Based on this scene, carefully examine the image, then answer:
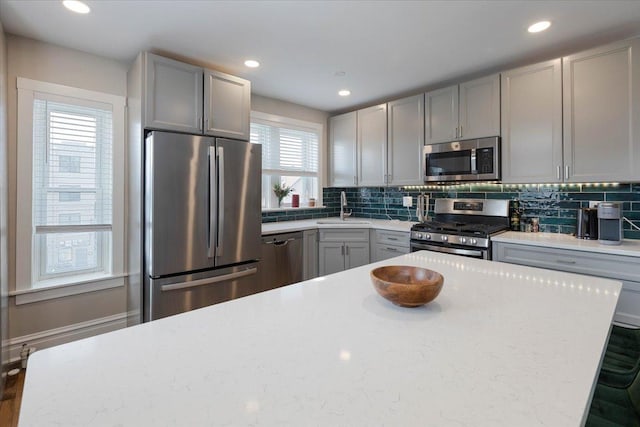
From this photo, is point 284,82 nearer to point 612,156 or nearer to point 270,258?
point 270,258

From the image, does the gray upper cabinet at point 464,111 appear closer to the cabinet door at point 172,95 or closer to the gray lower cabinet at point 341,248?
the gray lower cabinet at point 341,248

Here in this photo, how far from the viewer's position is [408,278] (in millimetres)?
1263

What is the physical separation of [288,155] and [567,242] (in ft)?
9.87

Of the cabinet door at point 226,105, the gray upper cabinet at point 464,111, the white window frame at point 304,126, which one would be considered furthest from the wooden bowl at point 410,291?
the white window frame at point 304,126

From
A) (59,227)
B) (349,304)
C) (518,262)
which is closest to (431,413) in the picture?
(349,304)

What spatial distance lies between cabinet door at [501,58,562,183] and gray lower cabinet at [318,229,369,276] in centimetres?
160

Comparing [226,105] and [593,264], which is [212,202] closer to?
[226,105]

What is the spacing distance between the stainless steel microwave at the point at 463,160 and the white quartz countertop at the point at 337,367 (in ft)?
6.61

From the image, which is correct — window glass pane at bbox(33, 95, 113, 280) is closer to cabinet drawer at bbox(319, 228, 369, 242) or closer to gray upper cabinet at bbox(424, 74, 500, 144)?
cabinet drawer at bbox(319, 228, 369, 242)

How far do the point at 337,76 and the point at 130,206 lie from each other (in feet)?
7.50

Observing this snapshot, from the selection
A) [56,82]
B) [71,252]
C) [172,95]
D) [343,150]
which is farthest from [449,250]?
[56,82]

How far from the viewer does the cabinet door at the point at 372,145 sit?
12.4 ft

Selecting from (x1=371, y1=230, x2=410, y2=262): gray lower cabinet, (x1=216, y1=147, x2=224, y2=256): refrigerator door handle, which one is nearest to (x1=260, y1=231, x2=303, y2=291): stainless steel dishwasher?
(x1=216, y1=147, x2=224, y2=256): refrigerator door handle

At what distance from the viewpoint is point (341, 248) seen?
364 cm
